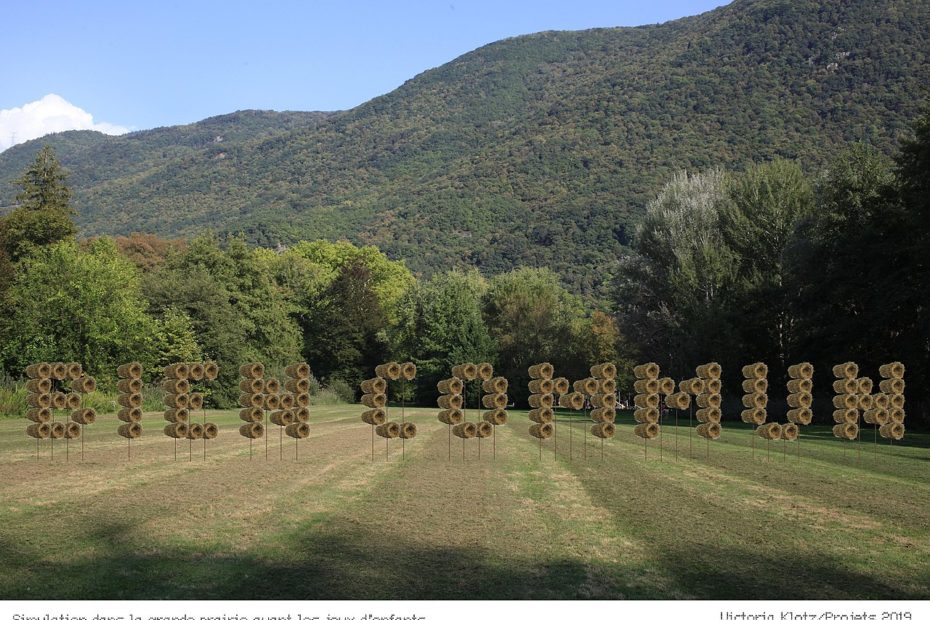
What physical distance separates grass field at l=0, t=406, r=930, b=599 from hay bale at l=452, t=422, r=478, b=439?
0.76 metres

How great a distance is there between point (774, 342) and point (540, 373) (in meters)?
40.7

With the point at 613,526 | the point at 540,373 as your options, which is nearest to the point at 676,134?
the point at 540,373

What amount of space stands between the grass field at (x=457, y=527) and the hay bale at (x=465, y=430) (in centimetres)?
76

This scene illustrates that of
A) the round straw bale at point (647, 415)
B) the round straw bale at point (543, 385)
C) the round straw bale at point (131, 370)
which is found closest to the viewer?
the round straw bale at point (543, 385)

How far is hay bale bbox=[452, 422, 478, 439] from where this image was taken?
25.3 metres

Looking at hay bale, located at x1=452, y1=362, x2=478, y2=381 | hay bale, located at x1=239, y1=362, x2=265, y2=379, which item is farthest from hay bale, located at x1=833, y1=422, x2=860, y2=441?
hay bale, located at x1=239, y1=362, x2=265, y2=379

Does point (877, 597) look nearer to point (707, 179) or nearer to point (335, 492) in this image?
point (335, 492)

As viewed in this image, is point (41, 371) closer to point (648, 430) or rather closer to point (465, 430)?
point (465, 430)

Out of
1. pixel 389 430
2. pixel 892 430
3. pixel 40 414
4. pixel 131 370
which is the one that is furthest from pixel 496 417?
pixel 40 414

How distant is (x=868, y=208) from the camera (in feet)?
172

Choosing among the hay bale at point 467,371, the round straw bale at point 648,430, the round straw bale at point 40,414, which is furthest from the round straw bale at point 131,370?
the round straw bale at point 648,430

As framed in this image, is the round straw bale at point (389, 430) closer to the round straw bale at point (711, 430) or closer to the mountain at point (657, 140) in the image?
the round straw bale at point (711, 430)

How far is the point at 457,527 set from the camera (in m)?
14.8

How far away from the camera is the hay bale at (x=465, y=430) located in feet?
83.1
